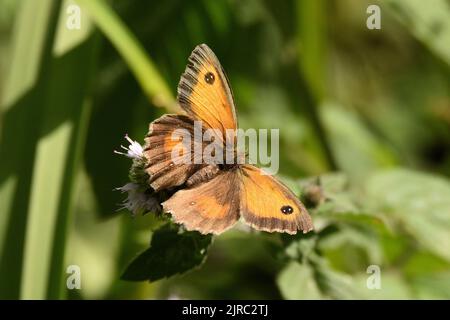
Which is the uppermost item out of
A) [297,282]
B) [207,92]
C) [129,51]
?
[129,51]

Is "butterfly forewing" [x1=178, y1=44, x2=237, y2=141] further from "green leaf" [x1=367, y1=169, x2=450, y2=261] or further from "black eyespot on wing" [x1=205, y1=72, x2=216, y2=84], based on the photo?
"green leaf" [x1=367, y1=169, x2=450, y2=261]

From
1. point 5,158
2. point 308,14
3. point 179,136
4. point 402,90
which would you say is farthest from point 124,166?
point 402,90

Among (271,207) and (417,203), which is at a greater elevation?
(417,203)

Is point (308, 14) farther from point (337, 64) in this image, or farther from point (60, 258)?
point (60, 258)

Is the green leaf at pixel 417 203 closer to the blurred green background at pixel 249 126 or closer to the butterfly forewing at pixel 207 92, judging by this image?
the blurred green background at pixel 249 126

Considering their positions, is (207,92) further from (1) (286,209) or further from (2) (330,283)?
(2) (330,283)

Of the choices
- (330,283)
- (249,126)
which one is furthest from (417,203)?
(249,126)

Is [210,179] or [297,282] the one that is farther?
[297,282]
